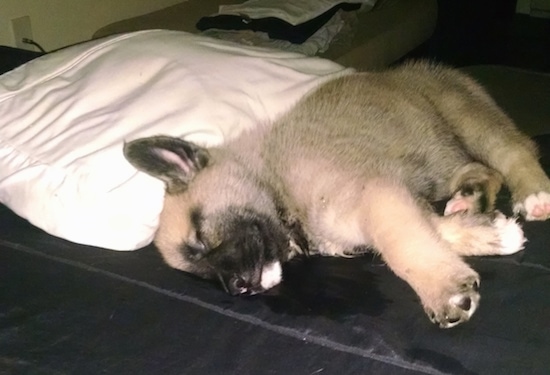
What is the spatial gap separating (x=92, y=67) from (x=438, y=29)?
348 centimetres

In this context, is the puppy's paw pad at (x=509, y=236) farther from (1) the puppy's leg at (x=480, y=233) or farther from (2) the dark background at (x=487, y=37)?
(2) the dark background at (x=487, y=37)

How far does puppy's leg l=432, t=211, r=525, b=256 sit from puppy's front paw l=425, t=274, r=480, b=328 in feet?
0.56

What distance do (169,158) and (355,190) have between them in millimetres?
413

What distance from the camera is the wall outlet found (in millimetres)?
2617

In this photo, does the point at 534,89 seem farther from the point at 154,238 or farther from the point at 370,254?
the point at 154,238

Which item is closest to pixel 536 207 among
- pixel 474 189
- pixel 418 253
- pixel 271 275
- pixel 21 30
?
pixel 474 189

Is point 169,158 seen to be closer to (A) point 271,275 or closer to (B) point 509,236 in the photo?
(A) point 271,275

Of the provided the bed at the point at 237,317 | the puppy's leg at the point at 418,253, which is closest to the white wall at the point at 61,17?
the bed at the point at 237,317

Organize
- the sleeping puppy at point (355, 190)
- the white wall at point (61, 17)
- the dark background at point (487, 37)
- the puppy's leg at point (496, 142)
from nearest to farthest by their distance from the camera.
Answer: the sleeping puppy at point (355, 190) → the puppy's leg at point (496, 142) → the white wall at point (61, 17) → the dark background at point (487, 37)

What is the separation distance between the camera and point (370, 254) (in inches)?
57.4

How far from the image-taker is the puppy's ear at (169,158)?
142 centimetres

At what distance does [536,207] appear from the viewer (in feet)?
5.06

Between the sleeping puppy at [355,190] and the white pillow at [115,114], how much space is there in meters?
0.06

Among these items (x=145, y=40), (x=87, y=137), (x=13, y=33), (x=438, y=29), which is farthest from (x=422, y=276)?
(x=438, y=29)
